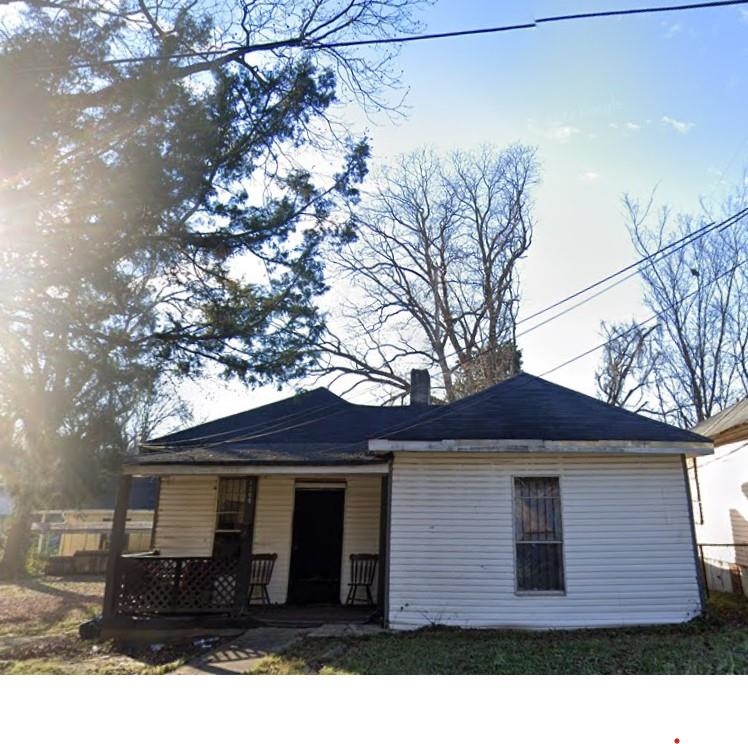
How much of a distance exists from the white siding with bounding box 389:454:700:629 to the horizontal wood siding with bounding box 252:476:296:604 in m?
2.65

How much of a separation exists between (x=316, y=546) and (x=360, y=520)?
89cm

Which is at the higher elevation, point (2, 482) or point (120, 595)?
point (2, 482)

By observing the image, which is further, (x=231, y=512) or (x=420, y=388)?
(x=420, y=388)

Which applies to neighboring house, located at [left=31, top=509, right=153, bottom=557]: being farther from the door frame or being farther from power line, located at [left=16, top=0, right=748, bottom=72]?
power line, located at [left=16, top=0, right=748, bottom=72]

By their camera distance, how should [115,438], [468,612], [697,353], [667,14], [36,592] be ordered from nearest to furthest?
[115,438], [667,14], [468,612], [36,592], [697,353]

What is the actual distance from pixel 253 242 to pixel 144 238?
1.26 m

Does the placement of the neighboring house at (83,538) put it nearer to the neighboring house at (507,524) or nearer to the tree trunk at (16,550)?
the tree trunk at (16,550)

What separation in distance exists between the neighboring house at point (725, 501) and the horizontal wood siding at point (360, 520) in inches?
228

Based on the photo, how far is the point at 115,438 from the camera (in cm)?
→ 508

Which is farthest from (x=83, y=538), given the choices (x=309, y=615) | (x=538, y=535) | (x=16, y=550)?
(x=538, y=535)

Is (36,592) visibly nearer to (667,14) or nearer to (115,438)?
(115,438)

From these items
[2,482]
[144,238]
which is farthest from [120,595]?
[144,238]

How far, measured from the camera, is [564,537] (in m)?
7.08

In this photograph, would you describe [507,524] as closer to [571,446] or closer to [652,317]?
[571,446]
